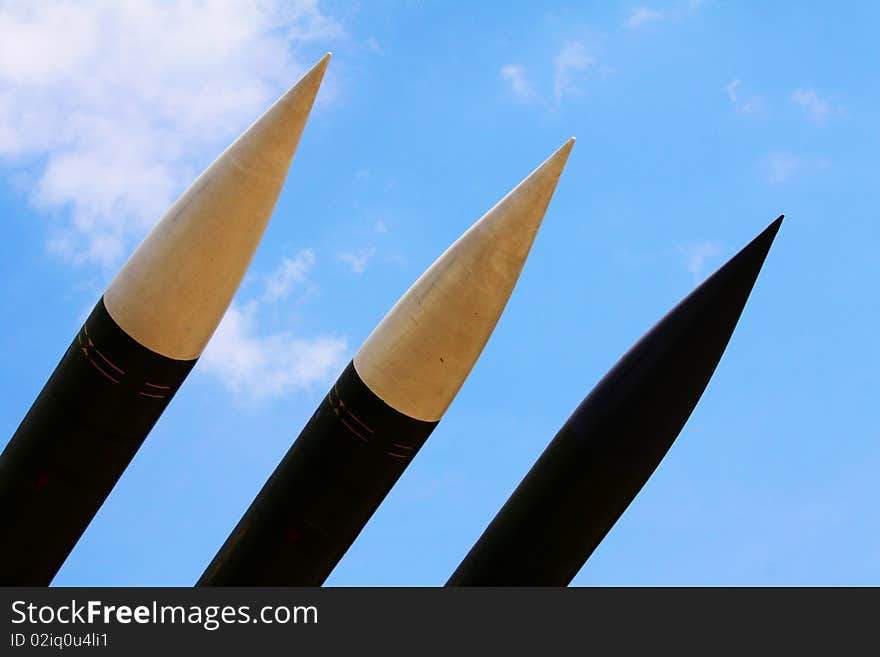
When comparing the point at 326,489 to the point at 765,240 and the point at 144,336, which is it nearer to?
the point at 144,336

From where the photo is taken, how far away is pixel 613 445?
26.9 feet

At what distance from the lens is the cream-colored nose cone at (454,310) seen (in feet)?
27.3

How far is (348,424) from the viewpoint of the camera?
8430mm

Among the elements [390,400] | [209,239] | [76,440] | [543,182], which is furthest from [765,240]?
[76,440]

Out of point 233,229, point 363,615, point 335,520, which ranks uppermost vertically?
point 233,229

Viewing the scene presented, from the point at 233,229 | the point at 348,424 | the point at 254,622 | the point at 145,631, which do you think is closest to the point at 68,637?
the point at 145,631

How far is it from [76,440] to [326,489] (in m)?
1.91

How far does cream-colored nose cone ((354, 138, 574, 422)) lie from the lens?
8.34m

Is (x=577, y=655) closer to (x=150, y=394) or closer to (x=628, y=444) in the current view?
(x=628, y=444)

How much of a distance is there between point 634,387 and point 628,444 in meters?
0.42

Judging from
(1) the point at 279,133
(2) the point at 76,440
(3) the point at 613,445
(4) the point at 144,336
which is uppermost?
(1) the point at 279,133

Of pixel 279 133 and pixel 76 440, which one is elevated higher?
pixel 279 133

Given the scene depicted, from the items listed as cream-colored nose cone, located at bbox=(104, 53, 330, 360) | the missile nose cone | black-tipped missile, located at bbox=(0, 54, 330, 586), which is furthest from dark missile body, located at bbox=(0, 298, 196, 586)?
the missile nose cone

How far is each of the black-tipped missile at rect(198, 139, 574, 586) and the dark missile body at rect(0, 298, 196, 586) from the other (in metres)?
1.15
